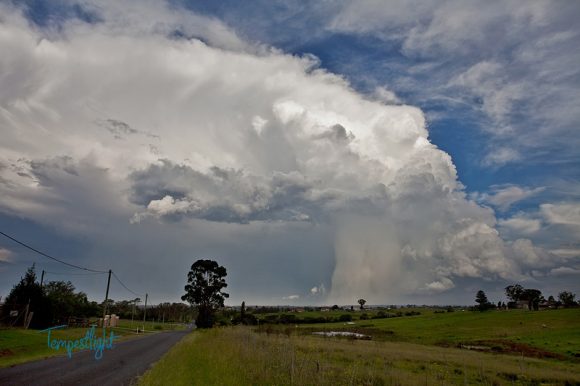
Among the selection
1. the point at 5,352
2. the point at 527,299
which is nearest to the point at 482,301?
the point at 527,299

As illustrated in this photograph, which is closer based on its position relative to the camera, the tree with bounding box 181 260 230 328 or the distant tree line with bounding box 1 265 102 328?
the distant tree line with bounding box 1 265 102 328

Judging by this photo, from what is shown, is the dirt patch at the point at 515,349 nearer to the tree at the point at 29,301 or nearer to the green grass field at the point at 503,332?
the green grass field at the point at 503,332

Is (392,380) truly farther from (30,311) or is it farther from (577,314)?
(577,314)

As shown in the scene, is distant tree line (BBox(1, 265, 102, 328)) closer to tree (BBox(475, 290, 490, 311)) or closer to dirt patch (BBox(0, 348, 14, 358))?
dirt patch (BBox(0, 348, 14, 358))

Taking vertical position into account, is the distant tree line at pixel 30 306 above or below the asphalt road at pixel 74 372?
above

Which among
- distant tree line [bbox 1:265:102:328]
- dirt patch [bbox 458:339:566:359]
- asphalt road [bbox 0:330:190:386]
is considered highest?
distant tree line [bbox 1:265:102:328]

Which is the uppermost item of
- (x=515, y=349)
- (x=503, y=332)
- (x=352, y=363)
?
(x=503, y=332)

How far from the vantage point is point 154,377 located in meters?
17.8

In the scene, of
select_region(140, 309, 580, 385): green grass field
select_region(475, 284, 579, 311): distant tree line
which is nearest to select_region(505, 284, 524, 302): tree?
select_region(475, 284, 579, 311): distant tree line

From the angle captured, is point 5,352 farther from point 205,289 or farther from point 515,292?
point 515,292

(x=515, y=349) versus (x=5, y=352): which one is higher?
(x=5, y=352)

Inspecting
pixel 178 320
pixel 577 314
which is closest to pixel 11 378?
pixel 577 314

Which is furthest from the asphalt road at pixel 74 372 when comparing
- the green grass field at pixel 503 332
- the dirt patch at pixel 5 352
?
the green grass field at pixel 503 332

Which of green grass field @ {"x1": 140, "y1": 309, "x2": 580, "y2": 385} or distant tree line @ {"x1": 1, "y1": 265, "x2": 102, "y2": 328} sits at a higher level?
distant tree line @ {"x1": 1, "y1": 265, "x2": 102, "y2": 328}
